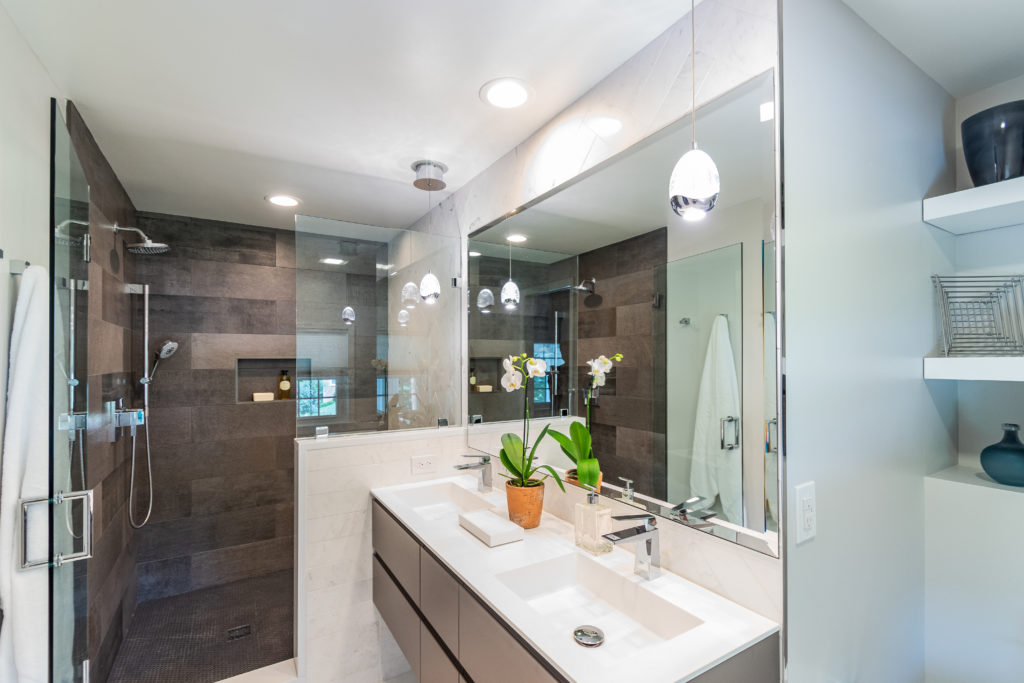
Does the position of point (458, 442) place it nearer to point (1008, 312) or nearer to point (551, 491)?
point (551, 491)

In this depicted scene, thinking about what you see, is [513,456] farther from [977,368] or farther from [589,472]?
[977,368]

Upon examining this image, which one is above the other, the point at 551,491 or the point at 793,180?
the point at 793,180

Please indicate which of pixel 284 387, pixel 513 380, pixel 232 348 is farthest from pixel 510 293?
pixel 232 348

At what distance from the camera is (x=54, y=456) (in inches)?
48.3

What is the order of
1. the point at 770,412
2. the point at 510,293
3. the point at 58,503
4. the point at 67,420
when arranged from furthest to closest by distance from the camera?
the point at 510,293
the point at 67,420
the point at 58,503
the point at 770,412

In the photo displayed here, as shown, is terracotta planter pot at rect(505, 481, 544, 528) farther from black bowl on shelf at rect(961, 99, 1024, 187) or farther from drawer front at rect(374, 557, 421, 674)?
black bowl on shelf at rect(961, 99, 1024, 187)

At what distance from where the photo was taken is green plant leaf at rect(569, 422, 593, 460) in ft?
5.47

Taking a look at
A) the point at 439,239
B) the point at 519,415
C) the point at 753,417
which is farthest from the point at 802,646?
the point at 439,239

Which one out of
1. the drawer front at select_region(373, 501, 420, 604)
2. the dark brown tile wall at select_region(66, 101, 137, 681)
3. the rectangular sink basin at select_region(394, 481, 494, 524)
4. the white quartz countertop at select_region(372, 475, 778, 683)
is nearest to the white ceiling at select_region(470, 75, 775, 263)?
the white quartz countertop at select_region(372, 475, 778, 683)

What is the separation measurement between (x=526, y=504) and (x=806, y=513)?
934 millimetres

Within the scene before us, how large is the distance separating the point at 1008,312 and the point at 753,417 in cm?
109

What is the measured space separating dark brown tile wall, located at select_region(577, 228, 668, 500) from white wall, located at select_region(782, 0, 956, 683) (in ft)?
1.28

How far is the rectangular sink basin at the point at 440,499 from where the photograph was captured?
213cm

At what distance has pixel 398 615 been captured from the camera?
1894 mm
